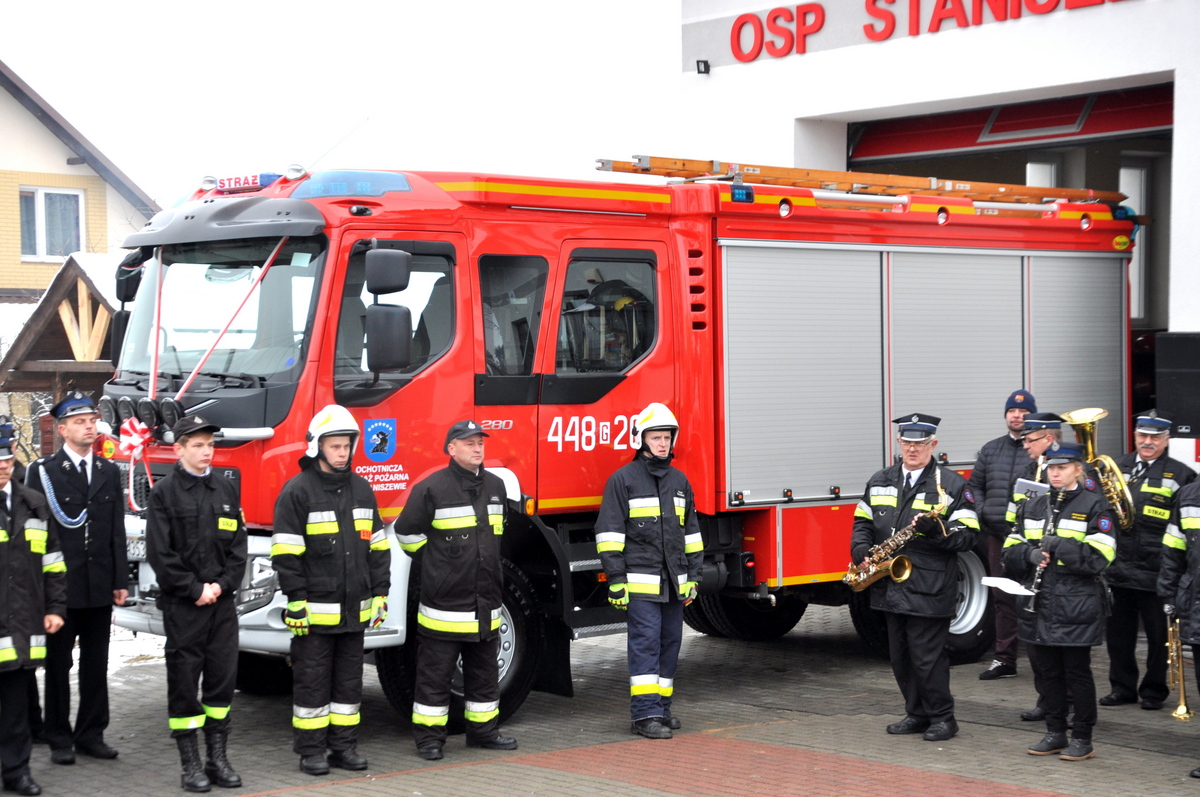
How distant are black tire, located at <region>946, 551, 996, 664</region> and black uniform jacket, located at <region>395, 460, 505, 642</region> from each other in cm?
408

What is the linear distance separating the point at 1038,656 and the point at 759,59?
8.01 meters

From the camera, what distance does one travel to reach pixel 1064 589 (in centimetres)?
726

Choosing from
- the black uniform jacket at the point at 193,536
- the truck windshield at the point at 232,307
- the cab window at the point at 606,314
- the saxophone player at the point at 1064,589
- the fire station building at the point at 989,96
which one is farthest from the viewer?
the fire station building at the point at 989,96

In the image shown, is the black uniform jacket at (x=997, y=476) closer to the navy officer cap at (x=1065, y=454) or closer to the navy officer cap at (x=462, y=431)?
the navy officer cap at (x=1065, y=454)

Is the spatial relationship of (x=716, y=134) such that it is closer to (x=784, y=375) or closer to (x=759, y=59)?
(x=759, y=59)

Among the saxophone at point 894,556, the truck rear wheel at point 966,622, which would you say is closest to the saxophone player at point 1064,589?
the saxophone at point 894,556

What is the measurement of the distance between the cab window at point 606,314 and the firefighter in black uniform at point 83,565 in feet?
8.61

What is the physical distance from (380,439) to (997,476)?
426cm

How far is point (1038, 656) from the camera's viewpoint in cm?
750

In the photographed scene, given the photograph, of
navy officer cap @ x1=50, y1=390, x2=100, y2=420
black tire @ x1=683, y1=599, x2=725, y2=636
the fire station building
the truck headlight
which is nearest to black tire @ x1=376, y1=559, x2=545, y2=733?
the truck headlight

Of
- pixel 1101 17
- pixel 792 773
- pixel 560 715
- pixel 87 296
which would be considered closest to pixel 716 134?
pixel 1101 17

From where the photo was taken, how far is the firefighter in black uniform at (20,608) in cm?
661

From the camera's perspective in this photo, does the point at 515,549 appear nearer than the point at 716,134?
Yes

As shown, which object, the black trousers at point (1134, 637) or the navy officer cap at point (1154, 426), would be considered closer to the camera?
the navy officer cap at point (1154, 426)
